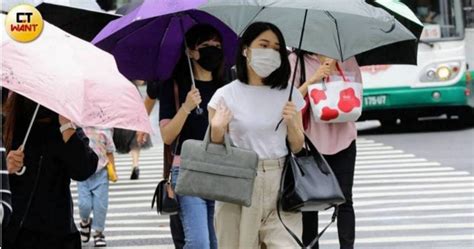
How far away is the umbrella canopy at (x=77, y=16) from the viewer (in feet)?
22.9

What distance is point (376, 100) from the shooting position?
→ 62.0 feet

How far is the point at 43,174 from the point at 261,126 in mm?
1081

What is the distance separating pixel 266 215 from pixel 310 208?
0.73 feet

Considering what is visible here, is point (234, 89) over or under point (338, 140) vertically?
over

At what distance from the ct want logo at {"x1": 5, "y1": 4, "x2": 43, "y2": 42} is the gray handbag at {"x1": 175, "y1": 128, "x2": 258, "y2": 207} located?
961 millimetres

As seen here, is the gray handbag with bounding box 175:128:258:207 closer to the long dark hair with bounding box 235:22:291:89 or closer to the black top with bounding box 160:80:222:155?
the long dark hair with bounding box 235:22:291:89

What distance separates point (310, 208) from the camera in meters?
5.88

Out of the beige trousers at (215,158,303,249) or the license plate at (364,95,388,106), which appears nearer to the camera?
the beige trousers at (215,158,303,249)

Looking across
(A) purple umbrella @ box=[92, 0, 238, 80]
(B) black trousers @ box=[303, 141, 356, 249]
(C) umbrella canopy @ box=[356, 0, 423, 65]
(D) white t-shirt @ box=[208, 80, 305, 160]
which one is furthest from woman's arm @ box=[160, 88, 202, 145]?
(C) umbrella canopy @ box=[356, 0, 423, 65]

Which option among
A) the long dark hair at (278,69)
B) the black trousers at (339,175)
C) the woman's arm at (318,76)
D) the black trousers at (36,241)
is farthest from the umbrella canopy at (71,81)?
the black trousers at (339,175)

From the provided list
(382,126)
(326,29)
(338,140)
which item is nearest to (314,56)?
(338,140)

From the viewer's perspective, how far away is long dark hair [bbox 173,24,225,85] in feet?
22.3

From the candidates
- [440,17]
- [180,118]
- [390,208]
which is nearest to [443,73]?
[440,17]

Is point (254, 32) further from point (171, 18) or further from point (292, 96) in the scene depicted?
point (171, 18)
